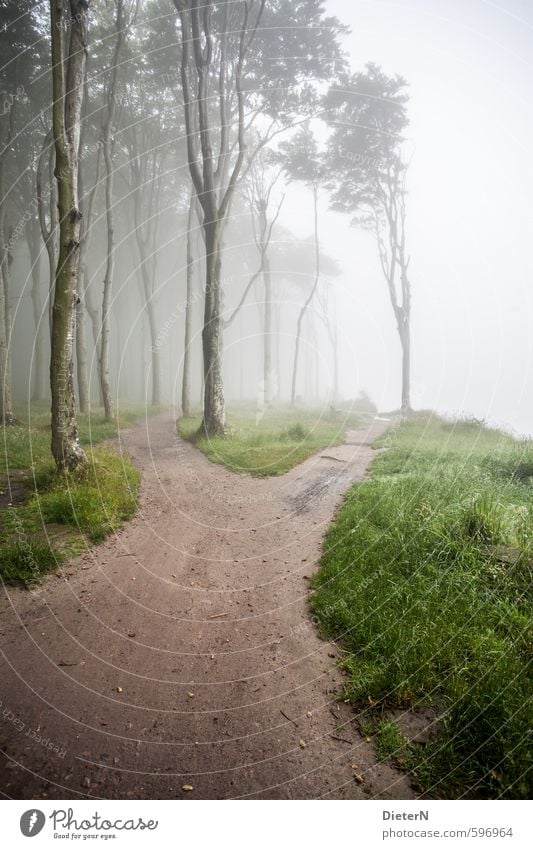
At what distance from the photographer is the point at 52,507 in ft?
22.1

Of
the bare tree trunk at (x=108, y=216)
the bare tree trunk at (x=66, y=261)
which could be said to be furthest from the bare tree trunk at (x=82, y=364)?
the bare tree trunk at (x=66, y=261)

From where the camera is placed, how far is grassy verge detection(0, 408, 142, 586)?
5480mm

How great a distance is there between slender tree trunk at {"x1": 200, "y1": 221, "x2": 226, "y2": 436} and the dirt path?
24.3 ft

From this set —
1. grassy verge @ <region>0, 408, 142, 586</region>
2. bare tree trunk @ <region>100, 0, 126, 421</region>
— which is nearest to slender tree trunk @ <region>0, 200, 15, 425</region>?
bare tree trunk @ <region>100, 0, 126, 421</region>

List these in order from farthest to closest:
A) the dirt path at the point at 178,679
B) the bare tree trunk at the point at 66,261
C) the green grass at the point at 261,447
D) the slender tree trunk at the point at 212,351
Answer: the slender tree trunk at the point at 212,351 → the green grass at the point at 261,447 → the bare tree trunk at the point at 66,261 → the dirt path at the point at 178,679

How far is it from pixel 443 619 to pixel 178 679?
9.60 feet

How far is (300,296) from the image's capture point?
5516 centimetres

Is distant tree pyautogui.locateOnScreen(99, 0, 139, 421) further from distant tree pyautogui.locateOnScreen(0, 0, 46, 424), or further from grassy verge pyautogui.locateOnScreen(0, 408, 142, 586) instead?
grassy verge pyautogui.locateOnScreen(0, 408, 142, 586)

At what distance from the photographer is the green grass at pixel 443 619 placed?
2766mm

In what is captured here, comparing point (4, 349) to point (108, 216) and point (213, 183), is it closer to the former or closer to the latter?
point (108, 216)

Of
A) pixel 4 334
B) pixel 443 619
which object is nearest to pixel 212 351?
pixel 4 334

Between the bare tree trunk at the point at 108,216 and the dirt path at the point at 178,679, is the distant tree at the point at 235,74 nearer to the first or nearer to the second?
the bare tree trunk at the point at 108,216

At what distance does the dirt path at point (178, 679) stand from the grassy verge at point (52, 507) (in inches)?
15.4

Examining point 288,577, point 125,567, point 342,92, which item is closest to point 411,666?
point 288,577
